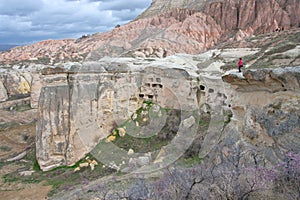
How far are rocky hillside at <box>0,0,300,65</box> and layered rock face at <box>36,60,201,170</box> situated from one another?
17.8 meters

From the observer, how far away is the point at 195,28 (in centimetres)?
4081

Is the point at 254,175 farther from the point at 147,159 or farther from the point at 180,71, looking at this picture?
the point at 180,71

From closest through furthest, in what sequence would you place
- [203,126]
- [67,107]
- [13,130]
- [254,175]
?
[254,175] → [203,126] → [67,107] → [13,130]

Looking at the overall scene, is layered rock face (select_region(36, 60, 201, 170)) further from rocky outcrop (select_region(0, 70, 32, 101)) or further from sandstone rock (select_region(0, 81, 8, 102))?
rocky outcrop (select_region(0, 70, 32, 101))

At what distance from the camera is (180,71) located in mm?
14422

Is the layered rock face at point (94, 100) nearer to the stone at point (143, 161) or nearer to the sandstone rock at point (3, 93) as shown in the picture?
the stone at point (143, 161)

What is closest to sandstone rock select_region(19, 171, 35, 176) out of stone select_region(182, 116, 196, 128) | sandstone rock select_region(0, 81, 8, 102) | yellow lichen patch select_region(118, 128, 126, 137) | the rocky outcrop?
yellow lichen patch select_region(118, 128, 126, 137)

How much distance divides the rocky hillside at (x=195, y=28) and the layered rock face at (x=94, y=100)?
17.8 m

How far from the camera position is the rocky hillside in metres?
36.6

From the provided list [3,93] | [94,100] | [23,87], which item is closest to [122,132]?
[94,100]

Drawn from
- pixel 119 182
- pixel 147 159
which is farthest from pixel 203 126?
pixel 119 182

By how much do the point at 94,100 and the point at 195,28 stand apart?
2991 cm

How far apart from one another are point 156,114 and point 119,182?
5.69m

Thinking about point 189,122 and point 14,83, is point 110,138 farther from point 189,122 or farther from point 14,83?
point 14,83
